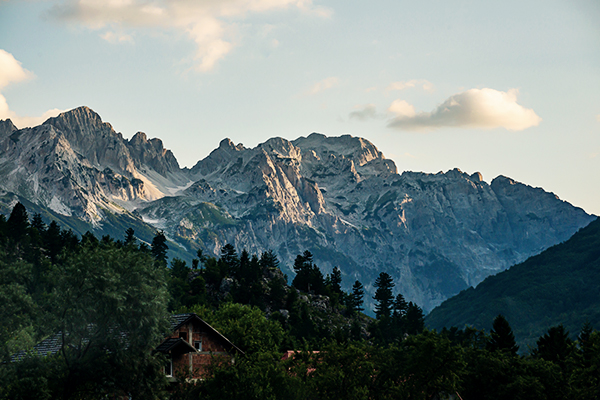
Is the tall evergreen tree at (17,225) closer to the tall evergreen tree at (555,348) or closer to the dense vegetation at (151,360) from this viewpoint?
the dense vegetation at (151,360)

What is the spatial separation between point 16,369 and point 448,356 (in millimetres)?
48002

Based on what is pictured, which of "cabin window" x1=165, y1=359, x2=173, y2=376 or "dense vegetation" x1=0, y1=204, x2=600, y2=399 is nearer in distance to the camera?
"dense vegetation" x1=0, y1=204, x2=600, y2=399

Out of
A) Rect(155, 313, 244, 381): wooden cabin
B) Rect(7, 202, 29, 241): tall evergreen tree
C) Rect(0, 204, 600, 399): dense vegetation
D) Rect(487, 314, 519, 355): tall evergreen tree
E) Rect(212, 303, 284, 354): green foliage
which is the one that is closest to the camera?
Rect(0, 204, 600, 399): dense vegetation

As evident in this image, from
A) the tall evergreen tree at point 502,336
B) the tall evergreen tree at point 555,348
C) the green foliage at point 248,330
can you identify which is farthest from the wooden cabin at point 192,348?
the tall evergreen tree at point 555,348

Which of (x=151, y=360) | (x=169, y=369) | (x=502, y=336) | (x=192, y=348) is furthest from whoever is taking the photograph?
(x=502, y=336)

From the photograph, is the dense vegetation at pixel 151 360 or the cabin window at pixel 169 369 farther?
the cabin window at pixel 169 369

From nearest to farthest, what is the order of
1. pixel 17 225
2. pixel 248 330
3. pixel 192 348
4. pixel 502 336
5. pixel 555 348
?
pixel 192 348
pixel 248 330
pixel 502 336
pixel 555 348
pixel 17 225

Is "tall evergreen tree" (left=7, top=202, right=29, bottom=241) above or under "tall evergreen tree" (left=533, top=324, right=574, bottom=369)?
above

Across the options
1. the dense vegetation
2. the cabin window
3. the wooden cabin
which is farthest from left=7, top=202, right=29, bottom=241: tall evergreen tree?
the cabin window

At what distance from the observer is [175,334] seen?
7025cm

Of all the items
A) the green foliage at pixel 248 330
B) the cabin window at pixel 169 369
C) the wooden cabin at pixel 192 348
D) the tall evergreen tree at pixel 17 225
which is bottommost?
the cabin window at pixel 169 369

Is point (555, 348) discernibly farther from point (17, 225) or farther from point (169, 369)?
point (17, 225)

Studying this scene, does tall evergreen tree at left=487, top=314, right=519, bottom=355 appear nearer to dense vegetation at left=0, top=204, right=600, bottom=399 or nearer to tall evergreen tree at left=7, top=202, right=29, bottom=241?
dense vegetation at left=0, top=204, right=600, bottom=399

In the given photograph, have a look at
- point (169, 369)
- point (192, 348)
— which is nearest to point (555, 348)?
point (192, 348)
